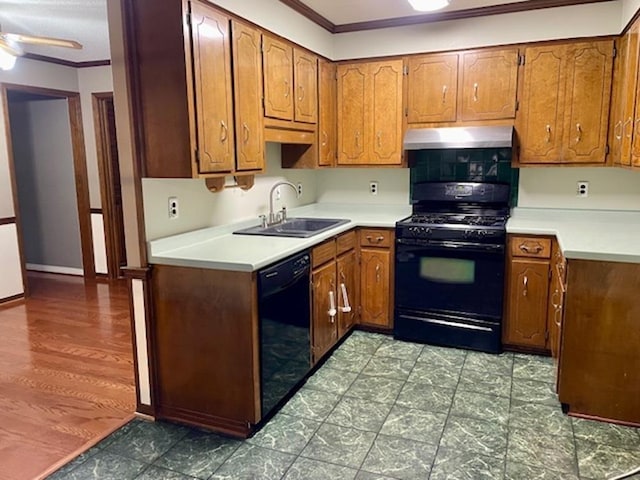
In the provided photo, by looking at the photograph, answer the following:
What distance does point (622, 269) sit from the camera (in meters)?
2.45

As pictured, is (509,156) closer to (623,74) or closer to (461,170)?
(461,170)

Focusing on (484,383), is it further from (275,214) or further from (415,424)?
(275,214)

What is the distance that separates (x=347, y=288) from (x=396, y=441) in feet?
4.77

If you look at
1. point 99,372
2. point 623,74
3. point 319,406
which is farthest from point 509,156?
point 99,372

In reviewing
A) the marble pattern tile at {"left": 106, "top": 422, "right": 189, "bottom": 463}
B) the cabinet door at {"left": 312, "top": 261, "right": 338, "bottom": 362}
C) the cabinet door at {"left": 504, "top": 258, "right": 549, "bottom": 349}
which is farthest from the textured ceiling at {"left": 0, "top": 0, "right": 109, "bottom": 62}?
the cabinet door at {"left": 504, "top": 258, "right": 549, "bottom": 349}

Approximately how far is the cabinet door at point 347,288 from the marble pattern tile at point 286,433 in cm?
104

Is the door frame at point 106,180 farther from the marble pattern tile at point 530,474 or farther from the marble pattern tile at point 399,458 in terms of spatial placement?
the marble pattern tile at point 530,474

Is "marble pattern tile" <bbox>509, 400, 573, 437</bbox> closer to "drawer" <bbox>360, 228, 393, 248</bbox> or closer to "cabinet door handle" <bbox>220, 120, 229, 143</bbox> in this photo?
"drawer" <bbox>360, 228, 393, 248</bbox>

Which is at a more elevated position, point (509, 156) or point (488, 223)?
point (509, 156)

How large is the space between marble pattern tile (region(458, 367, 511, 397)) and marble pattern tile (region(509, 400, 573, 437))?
0.15 metres

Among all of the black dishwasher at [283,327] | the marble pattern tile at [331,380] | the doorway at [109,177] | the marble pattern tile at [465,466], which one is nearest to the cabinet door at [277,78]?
the black dishwasher at [283,327]

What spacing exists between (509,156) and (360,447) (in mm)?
2565

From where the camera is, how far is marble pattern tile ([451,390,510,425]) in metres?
2.63

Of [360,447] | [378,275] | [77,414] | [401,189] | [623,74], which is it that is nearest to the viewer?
[360,447]
